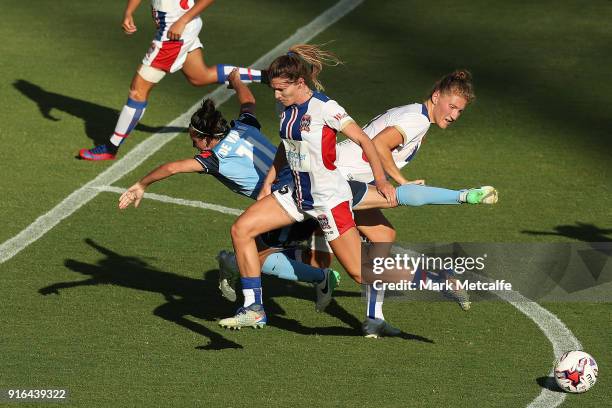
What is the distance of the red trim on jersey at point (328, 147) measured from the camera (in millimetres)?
9891

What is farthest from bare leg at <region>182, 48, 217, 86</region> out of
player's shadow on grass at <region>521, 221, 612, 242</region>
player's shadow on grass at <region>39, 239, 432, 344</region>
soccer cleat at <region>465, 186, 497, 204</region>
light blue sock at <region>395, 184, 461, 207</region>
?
soccer cleat at <region>465, 186, 497, 204</region>

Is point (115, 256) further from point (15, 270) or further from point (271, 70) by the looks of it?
point (271, 70)

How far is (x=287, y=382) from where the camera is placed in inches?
380

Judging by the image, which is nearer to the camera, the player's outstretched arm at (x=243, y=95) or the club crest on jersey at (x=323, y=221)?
the club crest on jersey at (x=323, y=221)

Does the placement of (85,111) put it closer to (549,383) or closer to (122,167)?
(122,167)

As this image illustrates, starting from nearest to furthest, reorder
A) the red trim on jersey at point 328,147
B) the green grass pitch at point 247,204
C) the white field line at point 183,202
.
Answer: the green grass pitch at point 247,204, the red trim on jersey at point 328,147, the white field line at point 183,202

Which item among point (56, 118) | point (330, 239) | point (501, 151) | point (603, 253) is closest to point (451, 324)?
point (330, 239)

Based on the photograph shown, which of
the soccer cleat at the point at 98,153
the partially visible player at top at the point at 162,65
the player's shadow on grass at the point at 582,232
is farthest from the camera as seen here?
the soccer cleat at the point at 98,153

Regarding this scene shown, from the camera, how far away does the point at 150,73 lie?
48.1ft

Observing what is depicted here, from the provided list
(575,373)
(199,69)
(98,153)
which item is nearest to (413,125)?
(575,373)

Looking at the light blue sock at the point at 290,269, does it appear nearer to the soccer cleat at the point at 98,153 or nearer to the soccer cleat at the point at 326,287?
the soccer cleat at the point at 326,287

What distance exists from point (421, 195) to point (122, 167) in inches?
204

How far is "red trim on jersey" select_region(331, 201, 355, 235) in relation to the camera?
396 inches

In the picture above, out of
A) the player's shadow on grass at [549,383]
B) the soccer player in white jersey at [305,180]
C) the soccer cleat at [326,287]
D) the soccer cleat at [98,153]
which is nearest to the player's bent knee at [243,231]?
the soccer player in white jersey at [305,180]
